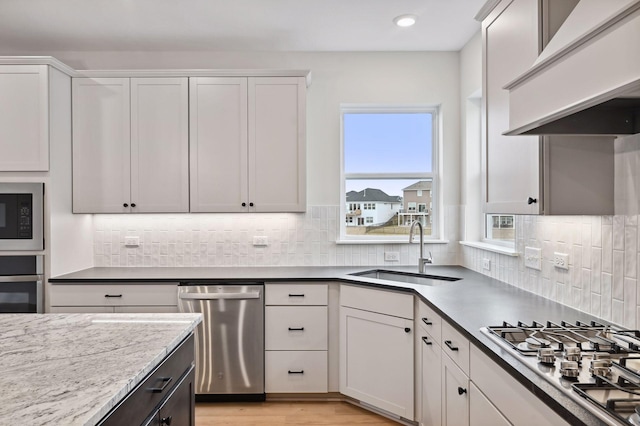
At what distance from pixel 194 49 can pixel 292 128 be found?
111 centimetres

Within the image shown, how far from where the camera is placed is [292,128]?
3.23 metres

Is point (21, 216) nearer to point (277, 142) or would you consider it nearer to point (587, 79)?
point (277, 142)

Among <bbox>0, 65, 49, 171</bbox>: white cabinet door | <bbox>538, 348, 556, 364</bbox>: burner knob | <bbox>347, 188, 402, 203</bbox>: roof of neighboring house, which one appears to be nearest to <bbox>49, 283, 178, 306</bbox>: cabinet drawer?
<bbox>0, 65, 49, 171</bbox>: white cabinet door

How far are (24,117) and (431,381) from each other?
3.20 meters

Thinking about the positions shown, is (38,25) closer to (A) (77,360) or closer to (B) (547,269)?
(A) (77,360)

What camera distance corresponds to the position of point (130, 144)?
3.23 metres

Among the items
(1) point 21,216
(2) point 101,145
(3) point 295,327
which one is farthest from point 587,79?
(1) point 21,216

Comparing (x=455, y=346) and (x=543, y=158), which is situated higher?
(x=543, y=158)

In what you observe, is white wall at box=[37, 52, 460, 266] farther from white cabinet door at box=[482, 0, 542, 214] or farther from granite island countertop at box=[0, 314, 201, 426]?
granite island countertop at box=[0, 314, 201, 426]

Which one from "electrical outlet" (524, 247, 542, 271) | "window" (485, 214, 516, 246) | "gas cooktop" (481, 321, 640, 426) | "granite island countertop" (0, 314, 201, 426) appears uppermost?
"window" (485, 214, 516, 246)

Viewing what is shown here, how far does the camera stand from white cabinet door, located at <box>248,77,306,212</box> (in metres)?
3.22

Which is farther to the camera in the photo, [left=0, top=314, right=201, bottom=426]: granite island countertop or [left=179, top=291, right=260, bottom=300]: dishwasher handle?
[left=179, top=291, right=260, bottom=300]: dishwasher handle

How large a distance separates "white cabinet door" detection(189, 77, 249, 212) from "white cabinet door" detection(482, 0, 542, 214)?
181 cm

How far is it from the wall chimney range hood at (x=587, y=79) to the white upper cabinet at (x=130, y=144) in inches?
97.9
